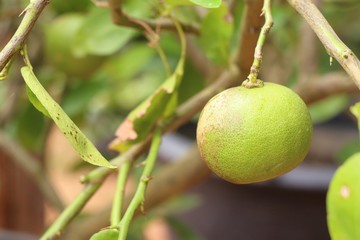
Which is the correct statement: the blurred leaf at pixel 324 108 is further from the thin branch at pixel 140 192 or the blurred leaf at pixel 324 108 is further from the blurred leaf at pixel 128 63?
the thin branch at pixel 140 192

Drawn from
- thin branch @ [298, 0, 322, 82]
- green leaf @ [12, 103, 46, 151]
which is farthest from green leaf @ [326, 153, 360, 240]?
green leaf @ [12, 103, 46, 151]

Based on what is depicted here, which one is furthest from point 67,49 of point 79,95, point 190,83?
point 190,83

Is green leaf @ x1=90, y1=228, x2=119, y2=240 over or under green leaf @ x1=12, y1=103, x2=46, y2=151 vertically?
over

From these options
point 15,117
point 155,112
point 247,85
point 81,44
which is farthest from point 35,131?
point 247,85

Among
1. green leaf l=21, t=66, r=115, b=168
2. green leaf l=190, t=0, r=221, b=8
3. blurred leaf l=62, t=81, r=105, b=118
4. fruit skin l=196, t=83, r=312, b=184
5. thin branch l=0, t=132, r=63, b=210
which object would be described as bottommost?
thin branch l=0, t=132, r=63, b=210

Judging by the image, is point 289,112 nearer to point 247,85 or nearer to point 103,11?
point 247,85

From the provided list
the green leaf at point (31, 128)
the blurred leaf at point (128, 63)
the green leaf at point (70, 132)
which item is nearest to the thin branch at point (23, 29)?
the green leaf at point (70, 132)

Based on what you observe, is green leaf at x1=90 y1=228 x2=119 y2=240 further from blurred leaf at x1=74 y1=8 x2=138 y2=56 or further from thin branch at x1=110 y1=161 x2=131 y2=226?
blurred leaf at x1=74 y1=8 x2=138 y2=56
